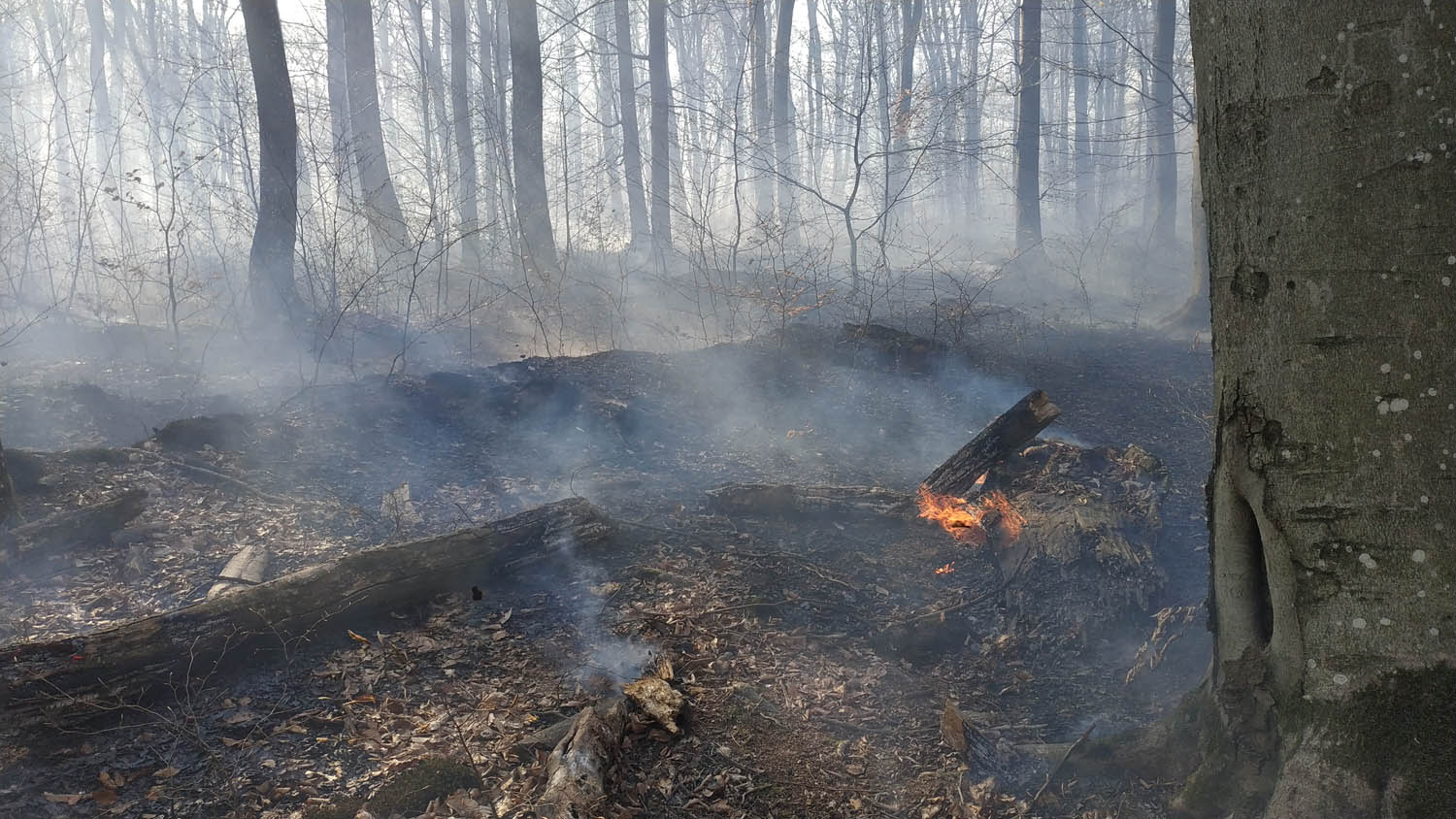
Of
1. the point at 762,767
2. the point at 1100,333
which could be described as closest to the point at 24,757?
the point at 762,767

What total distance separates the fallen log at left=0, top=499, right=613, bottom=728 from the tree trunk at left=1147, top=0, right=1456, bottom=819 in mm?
3649

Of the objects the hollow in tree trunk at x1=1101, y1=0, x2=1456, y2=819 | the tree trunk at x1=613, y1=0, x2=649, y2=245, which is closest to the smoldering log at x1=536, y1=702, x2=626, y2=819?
the hollow in tree trunk at x1=1101, y1=0, x2=1456, y2=819

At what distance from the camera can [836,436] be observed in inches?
313

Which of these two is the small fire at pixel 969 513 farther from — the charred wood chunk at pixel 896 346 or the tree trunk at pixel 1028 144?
the tree trunk at pixel 1028 144

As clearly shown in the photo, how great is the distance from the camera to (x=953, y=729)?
11.4 ft

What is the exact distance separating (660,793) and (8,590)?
385cm

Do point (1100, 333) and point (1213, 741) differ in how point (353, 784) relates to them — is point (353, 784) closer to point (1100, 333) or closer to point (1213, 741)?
point (1213, 741)

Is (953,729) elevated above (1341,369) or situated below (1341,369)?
below

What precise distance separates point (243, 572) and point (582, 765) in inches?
117

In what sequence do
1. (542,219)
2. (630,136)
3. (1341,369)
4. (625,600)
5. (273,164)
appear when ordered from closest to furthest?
(1341,369)
(625,600)
(273,164)
(542,219)
(630,136)

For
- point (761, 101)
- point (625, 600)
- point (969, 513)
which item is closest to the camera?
point (625, 600)

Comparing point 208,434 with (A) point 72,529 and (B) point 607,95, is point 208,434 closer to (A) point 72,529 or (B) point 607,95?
(A) point 72,529

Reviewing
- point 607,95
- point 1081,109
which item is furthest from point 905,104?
point 607,95

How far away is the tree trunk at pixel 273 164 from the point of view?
9.42 meters
